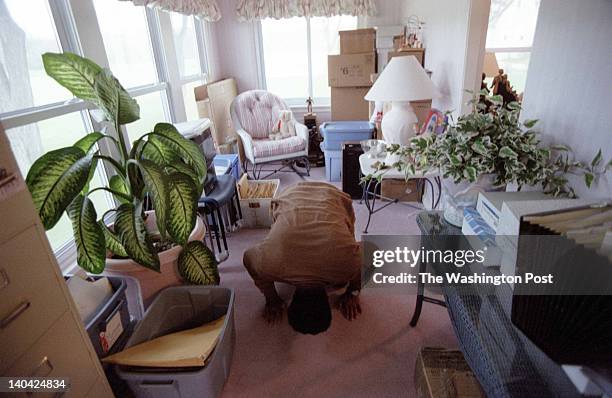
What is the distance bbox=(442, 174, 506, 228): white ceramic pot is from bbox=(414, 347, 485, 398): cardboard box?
504mm

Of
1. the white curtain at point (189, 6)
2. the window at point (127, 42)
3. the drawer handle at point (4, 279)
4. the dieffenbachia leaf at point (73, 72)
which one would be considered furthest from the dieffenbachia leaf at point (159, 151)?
the white curtain at point (189, 6)

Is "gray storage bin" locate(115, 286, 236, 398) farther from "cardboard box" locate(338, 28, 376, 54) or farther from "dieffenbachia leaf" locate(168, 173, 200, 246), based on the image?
"cardboard box" locate(338, 28, 376, 54)

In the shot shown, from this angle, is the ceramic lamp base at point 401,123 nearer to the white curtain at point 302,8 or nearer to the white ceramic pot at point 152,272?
the white ceramic pot at point 152,272

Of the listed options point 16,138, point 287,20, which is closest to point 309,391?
point 16,138

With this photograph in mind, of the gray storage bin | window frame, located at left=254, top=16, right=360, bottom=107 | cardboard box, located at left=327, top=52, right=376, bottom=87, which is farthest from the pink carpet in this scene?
window frame, located at left=254, top=16, right=360, bottom=107

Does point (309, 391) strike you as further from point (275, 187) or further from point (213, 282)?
point (275, 187)

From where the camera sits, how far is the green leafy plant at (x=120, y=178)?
39.9 inches

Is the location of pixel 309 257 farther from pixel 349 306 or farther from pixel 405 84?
pixel 405 84

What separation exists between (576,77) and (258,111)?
322 centimetres

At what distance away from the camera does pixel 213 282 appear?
4.81ft

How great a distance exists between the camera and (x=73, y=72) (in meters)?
1.11

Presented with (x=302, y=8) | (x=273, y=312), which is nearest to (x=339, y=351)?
(x=273, y=312)

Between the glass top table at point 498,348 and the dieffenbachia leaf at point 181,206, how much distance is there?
97 cm

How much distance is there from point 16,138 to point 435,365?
6.81 feet
